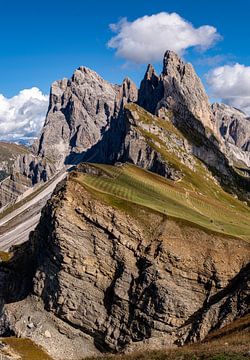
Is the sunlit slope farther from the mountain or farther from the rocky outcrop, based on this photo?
the rocky outcrop

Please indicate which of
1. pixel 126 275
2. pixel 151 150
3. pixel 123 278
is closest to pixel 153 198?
pixel 126 275

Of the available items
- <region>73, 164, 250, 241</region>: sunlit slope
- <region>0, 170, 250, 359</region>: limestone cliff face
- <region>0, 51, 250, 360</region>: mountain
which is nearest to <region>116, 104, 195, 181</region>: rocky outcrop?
<region>73, 164, 250, 241</region>: sunlit slope

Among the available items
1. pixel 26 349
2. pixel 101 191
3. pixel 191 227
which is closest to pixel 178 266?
pixel 191 227

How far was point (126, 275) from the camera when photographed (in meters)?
74.2

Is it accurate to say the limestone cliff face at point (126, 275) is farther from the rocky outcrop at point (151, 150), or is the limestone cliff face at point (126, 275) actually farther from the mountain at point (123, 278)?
the rocky outcrop at point (151, 150)

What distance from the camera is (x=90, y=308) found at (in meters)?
74.4

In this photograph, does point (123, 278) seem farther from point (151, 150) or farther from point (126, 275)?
point (151, 150)

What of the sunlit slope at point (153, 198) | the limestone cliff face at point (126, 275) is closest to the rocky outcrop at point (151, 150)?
the sunlit slope at point (153, 198)

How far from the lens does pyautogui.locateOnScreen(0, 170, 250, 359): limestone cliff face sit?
70125 millimetres

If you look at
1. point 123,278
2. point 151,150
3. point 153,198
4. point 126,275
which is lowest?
point 123,278

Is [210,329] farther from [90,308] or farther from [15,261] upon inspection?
[15,261]

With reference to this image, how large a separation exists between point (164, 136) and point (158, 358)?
160983mm

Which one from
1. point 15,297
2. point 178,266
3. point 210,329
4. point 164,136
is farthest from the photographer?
point 164,136

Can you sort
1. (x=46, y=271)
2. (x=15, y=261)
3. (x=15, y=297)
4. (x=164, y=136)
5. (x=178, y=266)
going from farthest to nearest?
(x=164, y=136) < (x=15, y=261) < (x=15, y=297) < (x=46, y=271) < (x=178, y=266)
